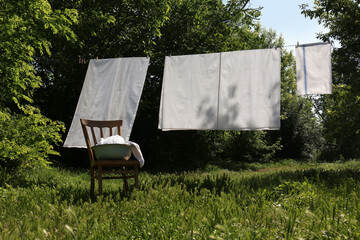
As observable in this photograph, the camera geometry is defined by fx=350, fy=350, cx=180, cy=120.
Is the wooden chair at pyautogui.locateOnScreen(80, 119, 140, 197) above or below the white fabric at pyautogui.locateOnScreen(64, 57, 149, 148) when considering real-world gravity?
below

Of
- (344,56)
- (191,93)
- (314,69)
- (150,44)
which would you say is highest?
(150,44)

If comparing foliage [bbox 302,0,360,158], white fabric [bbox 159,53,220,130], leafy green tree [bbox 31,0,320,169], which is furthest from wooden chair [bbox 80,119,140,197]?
foliage [bbox 302,0,360,158]

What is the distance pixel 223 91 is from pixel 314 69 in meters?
1.41

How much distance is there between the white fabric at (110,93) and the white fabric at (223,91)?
48 centimetres

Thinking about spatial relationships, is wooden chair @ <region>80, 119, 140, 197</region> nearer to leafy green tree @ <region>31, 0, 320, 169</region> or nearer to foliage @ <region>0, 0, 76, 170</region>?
foliage @ <region>0, 0, 76, 170</region>

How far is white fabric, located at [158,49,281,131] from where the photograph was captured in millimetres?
5188

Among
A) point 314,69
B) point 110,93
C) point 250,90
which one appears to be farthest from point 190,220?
point 314,69

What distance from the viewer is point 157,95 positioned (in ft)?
35.6

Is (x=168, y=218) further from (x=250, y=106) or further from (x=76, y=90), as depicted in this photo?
(x=76, y=90)

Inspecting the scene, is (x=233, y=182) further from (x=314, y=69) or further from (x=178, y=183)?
(x=314, y=69)

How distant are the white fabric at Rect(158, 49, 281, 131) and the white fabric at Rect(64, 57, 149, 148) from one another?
1.58 ft

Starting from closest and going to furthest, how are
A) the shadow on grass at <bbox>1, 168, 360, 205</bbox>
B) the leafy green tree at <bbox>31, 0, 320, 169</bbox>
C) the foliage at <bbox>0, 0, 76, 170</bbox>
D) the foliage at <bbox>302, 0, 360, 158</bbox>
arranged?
the shadow on grass at <bbox>1, 168, 360, 205</bbox>, the foliage at <bbox>0, 0, 76, 170</bbox>, the foliage at <bbox>302, 0, 360, 158</bbox>, the leafy green tree at <bbox>31, 0, 320, 169</bbox>

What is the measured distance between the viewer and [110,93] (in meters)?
5.63

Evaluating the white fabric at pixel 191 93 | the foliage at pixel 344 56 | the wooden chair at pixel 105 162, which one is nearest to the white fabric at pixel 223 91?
the white fabric at pixel 191 93
